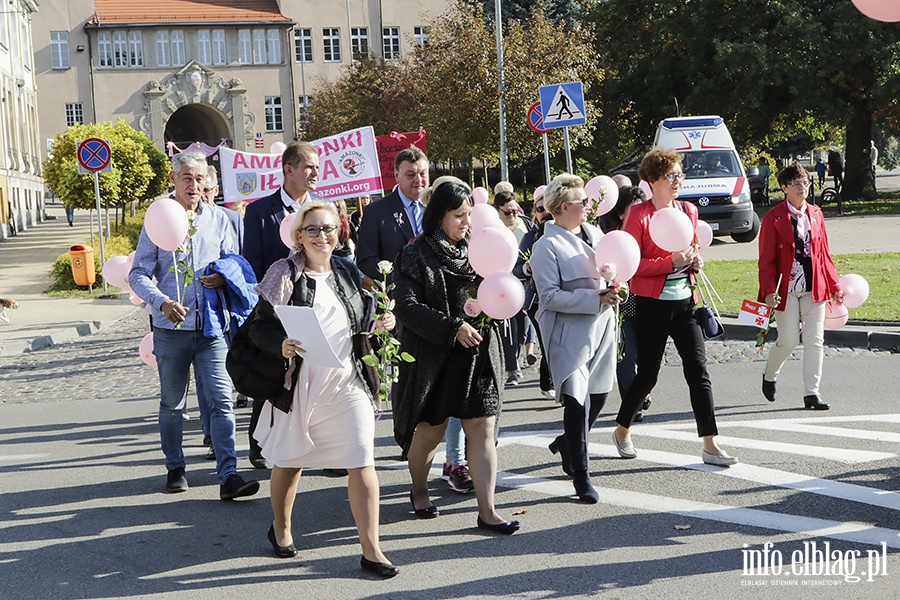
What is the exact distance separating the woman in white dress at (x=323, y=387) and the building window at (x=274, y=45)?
228 ft

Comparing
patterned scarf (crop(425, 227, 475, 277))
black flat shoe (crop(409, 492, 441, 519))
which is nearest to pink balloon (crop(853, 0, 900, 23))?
patterned scarf (crop(425, 227, 475, 277))

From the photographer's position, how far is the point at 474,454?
595cm

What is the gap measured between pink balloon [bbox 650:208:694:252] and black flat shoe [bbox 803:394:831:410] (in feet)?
8.60

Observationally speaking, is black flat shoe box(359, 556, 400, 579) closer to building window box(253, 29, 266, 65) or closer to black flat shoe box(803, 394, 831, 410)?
black flat shoe box(803, 394, 831, 410)

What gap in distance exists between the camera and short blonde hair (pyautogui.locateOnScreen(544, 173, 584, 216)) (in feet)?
21.4

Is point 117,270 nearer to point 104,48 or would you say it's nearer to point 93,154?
point 93,154

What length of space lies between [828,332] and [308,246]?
820cm

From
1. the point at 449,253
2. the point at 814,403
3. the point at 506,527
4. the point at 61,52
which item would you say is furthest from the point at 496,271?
the point at 61,52

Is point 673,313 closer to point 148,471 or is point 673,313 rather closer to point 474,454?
point 474,454

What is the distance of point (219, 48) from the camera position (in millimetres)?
72062

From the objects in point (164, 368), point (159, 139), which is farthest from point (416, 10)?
point (164, 368)

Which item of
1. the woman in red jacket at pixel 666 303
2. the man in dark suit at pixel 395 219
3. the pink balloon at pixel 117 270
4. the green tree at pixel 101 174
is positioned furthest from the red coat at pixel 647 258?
the green tree at pixel 101 174

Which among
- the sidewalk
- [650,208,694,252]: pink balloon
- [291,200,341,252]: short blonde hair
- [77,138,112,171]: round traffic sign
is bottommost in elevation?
the sidewalk

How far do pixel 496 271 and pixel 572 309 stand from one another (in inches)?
28.4
